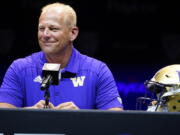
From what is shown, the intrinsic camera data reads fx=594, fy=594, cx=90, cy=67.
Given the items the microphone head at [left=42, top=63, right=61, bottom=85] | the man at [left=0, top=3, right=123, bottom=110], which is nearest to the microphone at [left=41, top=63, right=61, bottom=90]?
the microphone head at [left=42, top=63, right=61, bottom=85]

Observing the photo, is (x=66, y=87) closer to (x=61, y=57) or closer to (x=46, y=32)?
(x=61, y=57)

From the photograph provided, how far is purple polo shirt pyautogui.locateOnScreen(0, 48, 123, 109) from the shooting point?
353cm

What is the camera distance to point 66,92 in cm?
355

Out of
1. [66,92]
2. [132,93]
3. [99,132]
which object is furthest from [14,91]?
[132,93]

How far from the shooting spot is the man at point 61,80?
3.53 m

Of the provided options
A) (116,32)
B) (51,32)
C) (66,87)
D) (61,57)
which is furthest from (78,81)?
(116,32)

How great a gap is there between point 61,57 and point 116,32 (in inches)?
112

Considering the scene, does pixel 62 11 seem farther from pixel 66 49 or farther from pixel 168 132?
pixel 168 132

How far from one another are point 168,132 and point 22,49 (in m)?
4.10

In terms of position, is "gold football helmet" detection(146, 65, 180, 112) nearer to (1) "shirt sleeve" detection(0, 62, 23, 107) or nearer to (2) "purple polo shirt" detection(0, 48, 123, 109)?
(2) "purple polo shirt" detection(0, 48, 123, 109)

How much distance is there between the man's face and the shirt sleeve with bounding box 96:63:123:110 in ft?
1.01

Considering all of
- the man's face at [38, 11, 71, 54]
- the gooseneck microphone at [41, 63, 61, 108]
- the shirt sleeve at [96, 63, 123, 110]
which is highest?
the man's face at [38, 11, 71, 54]

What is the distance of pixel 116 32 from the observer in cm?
646

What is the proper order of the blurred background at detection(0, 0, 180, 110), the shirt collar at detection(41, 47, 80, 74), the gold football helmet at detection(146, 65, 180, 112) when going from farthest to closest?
the blurred background at detection(0, 0, 180, 110) < the shirt collar at detection(41, 47, 80, 74) < the gold football helmet at detection(146, 65, 180, 112)
